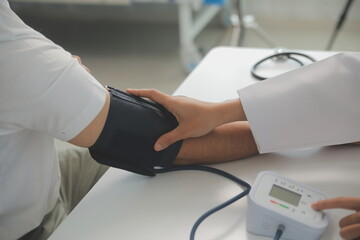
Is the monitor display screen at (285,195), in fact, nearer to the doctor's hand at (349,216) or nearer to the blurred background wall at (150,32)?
the doctor's hand at (349,216)

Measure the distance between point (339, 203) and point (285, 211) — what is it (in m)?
0.09

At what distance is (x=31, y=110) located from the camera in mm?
642

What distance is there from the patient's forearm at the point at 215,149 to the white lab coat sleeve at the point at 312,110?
4 cm

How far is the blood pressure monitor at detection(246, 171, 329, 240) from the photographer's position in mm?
587

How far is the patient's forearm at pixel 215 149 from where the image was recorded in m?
0.81

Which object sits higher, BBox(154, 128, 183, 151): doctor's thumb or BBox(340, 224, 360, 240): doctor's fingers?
BBox(340, 224, 360, 240): doctor's fingers

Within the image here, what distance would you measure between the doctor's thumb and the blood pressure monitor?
208 millimetres

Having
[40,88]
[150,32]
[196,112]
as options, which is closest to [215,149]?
[196,112]

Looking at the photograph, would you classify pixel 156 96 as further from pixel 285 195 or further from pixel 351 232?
pixel 351 232

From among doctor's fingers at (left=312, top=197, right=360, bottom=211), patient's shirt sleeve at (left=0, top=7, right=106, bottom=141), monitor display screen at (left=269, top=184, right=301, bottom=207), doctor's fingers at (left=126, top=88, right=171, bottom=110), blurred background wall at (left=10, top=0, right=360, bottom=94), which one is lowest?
blurred background wall at (left=10, top=0, right=360, bottom=94)

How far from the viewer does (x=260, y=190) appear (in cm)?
63


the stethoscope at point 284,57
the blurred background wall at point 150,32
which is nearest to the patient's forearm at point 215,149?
the stethoscope at point 284,57

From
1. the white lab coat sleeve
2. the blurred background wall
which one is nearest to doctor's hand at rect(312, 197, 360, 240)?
the white lab coat sleeve

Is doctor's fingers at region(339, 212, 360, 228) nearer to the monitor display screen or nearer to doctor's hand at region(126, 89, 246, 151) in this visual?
the monitor display screen
